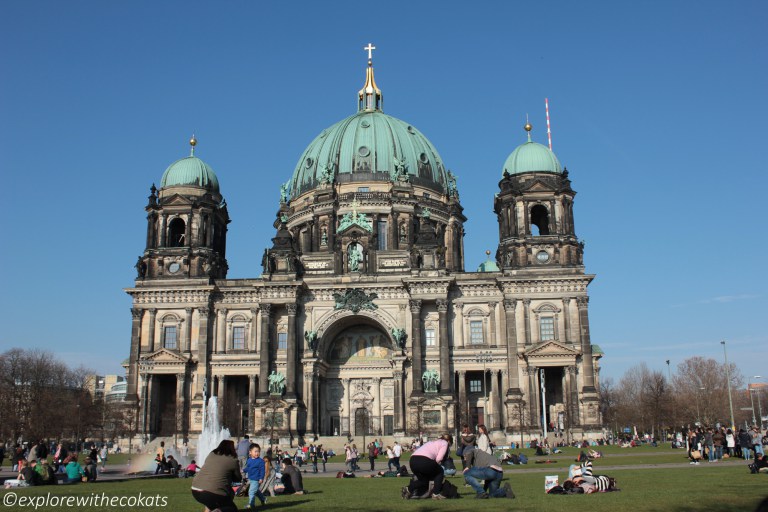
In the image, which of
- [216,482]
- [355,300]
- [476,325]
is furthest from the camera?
[355,300]

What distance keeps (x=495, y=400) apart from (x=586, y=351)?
27.3 ft

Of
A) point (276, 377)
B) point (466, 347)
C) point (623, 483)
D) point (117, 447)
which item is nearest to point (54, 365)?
point (117, 447)

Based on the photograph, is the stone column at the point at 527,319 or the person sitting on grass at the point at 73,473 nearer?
the person sitting on grass at the point at 73,473

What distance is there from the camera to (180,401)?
64.4 metres

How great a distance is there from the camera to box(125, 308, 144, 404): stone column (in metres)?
64.4

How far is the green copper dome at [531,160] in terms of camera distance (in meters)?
68.5

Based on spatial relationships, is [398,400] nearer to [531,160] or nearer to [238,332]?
[238,332]

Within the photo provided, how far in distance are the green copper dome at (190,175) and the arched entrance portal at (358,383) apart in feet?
59.7

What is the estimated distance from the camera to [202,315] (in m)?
66.4

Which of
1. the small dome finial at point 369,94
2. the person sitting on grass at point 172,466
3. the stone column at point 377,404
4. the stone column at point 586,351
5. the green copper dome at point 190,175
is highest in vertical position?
the small dome finial at point 369,94

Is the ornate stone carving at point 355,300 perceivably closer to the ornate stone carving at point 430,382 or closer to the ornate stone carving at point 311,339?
the ornate stone carving at point 311,339

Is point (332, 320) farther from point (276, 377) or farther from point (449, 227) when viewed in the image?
point (449, 227)

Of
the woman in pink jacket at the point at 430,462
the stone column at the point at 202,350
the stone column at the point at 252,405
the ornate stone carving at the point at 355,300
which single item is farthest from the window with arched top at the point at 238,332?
the woman in pink jacket at the point at 430,462

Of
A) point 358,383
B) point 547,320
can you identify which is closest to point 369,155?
point 358,383
